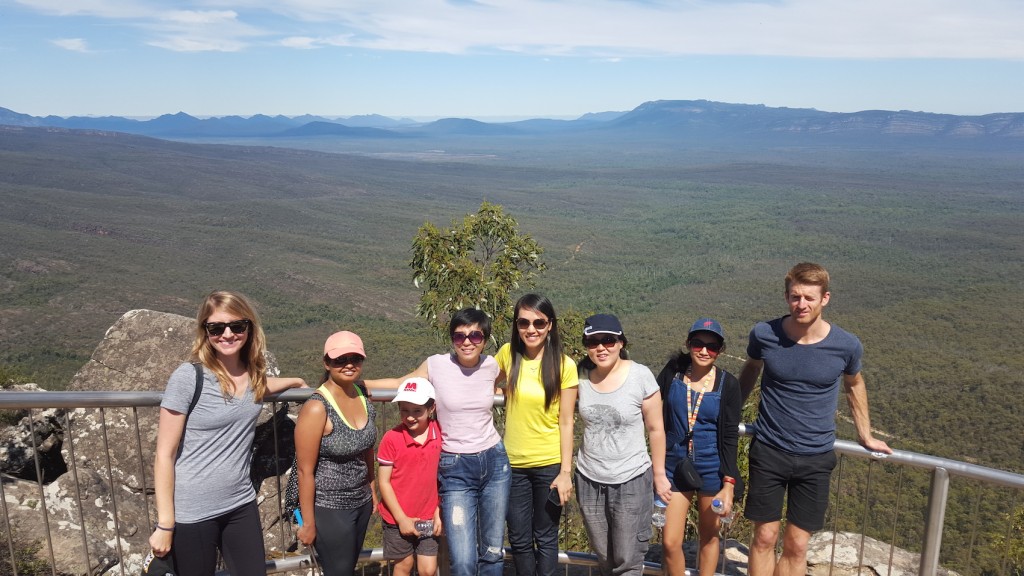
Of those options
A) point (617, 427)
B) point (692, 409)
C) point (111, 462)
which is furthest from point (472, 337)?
point (111, 462)

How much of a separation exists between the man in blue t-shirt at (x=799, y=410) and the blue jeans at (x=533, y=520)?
1.10m

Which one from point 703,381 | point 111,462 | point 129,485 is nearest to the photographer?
point 703,381

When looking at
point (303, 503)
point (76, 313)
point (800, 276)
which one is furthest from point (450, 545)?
point (76, 313)

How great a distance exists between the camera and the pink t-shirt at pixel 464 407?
375 centimetres

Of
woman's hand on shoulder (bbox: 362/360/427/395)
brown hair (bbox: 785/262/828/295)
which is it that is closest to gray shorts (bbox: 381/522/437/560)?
woman's hand on shoulder (bbox: 362/360/427/395)

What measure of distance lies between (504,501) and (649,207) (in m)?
131

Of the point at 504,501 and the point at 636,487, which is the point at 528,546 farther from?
the point at 636,487

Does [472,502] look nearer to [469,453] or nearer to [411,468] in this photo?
[469,453]

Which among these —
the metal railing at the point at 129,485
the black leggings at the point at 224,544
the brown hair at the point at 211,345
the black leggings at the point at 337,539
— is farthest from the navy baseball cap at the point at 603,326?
the black leggings at the point at 224,544

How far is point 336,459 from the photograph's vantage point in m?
3.48

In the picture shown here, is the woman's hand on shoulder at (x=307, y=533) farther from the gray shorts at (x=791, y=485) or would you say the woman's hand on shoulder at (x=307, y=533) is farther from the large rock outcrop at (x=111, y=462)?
the gray shorts at (x=791, y=485)

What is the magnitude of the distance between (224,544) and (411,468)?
3.05 feet

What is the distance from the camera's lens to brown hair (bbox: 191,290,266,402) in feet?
11.0

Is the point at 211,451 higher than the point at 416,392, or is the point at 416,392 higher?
the point at 416,392
